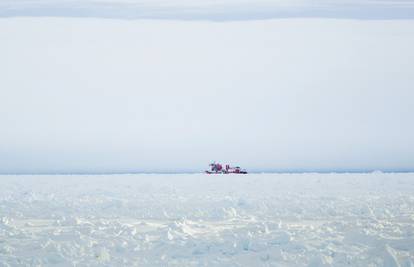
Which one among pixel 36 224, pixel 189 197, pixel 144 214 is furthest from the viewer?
pixel 189 197

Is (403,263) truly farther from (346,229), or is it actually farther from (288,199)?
(288,199)

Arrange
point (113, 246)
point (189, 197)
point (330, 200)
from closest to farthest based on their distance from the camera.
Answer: point (113, 246) → point (330, 200) → point (189, 197)

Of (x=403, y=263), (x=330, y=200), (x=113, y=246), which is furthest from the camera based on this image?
(x=330, y=200)

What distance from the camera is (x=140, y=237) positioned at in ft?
36.2

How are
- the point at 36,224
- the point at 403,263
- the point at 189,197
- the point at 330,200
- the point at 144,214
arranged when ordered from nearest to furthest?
the point at 403,263, the point at 36,224, the point at 144,214, the point at 330,200, the point at 189,197

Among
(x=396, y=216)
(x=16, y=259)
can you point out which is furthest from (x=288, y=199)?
(x=16, y=259)

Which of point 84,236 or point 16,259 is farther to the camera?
point 84,236

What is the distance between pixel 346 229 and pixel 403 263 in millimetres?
2241

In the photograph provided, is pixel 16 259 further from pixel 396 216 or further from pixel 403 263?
pixel 396 216

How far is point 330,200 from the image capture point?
699 inches

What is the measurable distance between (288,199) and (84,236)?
832 centimetres

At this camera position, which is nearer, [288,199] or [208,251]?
[208,251]

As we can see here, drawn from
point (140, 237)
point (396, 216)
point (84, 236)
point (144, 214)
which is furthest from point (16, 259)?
point (396, 216)

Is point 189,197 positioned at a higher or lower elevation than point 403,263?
higher
